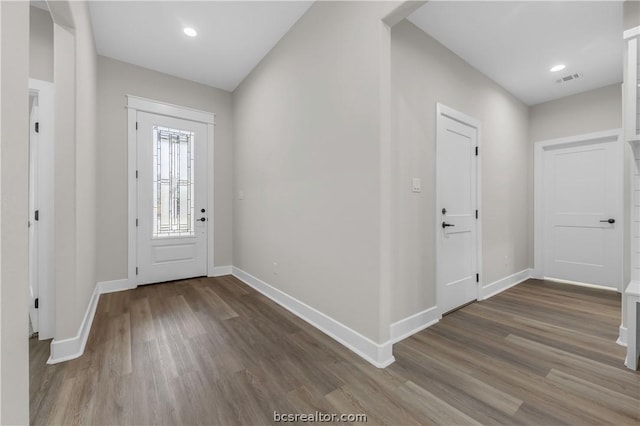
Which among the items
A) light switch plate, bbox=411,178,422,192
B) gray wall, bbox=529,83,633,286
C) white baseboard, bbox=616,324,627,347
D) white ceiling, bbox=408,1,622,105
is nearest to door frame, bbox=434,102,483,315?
light switch plate, bbox=411,178,422,192

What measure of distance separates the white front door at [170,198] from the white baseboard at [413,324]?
3.09 m

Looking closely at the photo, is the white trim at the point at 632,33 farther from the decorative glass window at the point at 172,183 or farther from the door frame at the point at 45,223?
the decorative glass window at the point at 172,183

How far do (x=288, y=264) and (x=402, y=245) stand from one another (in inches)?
49.7

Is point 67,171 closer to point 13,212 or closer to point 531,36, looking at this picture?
point 13,212

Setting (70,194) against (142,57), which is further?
(142,57)

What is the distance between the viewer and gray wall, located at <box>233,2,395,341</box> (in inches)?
76.2

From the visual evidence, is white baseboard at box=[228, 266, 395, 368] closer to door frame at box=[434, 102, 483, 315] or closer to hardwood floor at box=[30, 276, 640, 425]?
hardwood floor at box=[30, 276, 640, 425]

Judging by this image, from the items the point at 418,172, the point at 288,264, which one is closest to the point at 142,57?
the point at 288,264

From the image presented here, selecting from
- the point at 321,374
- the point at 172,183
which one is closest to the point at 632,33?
the point at 321,374

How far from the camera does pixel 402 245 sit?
7.52 ft

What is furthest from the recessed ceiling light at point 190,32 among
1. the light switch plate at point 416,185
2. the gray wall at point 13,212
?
the light switch plate at point 416,185

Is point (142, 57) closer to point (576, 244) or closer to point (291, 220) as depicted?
point (291, 220)

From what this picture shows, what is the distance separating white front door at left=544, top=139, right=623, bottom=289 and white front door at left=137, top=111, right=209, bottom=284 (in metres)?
5.54

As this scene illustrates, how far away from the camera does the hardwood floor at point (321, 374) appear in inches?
55.8
